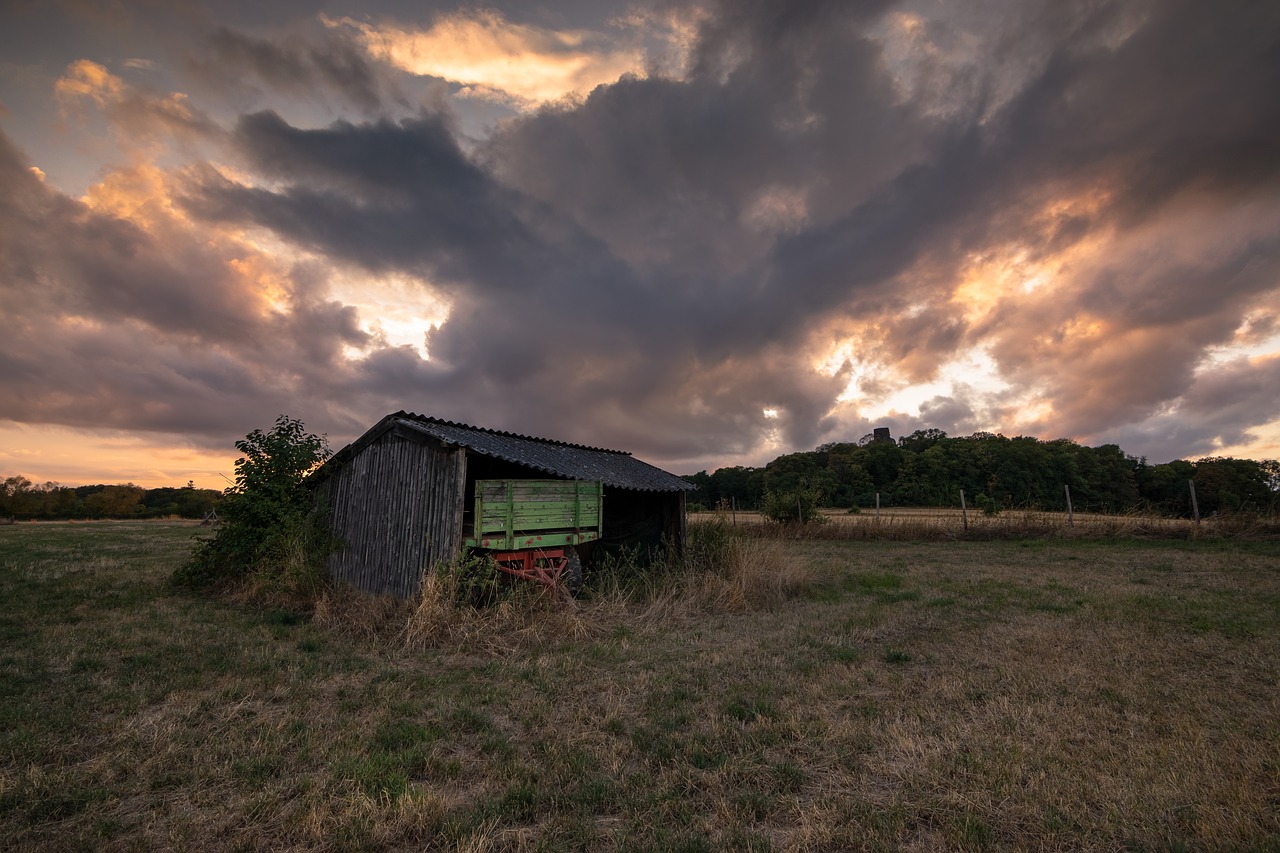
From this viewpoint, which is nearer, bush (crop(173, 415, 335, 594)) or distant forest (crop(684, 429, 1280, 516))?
bush (crop(173, 415, 335, 594))

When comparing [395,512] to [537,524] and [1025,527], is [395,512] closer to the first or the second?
[537,524]

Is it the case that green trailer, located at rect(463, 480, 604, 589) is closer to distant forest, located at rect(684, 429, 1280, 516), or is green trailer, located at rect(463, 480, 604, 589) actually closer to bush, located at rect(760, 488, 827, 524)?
bush, located at rect(760, 488, 827, 524)

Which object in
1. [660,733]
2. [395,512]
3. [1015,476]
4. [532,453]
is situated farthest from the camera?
[1015,476]

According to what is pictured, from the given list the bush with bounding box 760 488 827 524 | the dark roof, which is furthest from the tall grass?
the dark roof

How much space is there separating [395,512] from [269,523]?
3.69 meters

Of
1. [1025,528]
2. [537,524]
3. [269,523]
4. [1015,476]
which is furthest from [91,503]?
[1015,476]

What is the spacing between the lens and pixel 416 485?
10102mm

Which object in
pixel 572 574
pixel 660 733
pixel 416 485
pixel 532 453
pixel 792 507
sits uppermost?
pixel 532 453

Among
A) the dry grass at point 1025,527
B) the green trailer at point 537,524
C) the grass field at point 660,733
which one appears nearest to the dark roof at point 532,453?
the green trailer at point 537,524

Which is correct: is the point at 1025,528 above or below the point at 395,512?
below

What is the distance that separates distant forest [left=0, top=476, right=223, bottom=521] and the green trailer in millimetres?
68803

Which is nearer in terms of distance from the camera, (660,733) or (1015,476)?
(660,733)

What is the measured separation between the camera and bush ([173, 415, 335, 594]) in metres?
10.8

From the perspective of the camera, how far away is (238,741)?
4305mm
